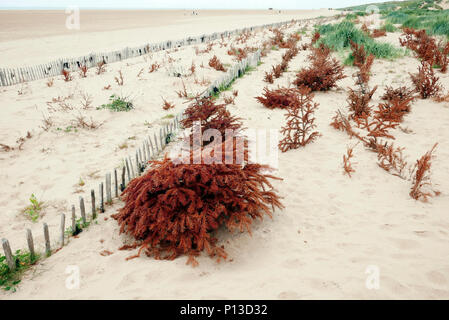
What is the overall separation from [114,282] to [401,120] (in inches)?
255

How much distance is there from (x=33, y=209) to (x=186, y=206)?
2439 mm

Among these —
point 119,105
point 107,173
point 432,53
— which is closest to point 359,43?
point 432,53

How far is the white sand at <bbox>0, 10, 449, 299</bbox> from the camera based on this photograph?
2.20 metres

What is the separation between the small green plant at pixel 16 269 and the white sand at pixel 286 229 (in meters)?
0.08

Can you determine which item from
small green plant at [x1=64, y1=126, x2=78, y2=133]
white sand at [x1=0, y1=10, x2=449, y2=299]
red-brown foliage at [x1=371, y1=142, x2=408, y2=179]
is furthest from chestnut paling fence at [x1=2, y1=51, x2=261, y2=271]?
red-brown foliage at [x1=371, y1=142, x2=408, y2=179]

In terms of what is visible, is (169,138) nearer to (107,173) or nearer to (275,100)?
(107,173)

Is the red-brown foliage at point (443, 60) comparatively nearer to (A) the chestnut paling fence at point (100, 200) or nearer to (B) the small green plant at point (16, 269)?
(A) the chestnut paling fence at point (100, 200)

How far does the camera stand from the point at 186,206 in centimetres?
290

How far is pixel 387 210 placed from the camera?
3.34 meters

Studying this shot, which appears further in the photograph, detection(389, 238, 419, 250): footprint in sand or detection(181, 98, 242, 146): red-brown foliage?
detection(181, 98, 242, 146): red-brown foliage

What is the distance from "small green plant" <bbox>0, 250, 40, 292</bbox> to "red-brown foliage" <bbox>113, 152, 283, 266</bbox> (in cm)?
97

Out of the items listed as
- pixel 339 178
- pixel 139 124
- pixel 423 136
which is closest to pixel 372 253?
pixel 339 178

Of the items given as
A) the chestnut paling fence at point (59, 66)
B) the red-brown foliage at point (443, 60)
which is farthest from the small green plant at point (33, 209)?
the red-brown foliage at point (443, 60)

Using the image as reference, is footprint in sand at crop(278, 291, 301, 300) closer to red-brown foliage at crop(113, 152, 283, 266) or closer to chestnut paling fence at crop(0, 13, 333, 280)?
red-brown foliage at crop(113, 152, 283, 266)
